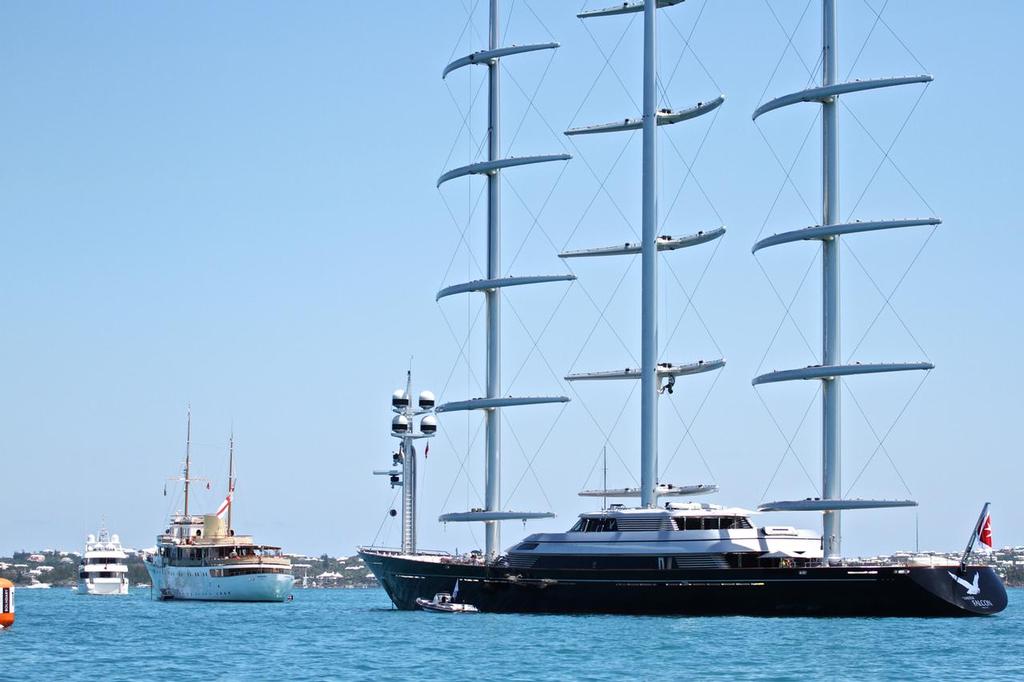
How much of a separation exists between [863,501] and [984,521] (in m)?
4.59

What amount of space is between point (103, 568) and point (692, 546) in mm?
98875

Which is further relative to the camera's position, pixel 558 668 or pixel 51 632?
pixel 51 632

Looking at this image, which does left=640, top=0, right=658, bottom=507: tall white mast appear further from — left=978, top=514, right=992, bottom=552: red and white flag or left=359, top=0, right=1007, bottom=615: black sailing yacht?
left=978, top=514, right=992, bottom=552: red and white flag

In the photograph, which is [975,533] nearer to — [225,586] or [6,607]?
[6,607]

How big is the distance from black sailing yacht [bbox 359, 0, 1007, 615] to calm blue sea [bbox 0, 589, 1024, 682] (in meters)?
1.25

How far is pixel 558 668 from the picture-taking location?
46.2 metres

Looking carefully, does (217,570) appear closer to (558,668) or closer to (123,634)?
(123,634)

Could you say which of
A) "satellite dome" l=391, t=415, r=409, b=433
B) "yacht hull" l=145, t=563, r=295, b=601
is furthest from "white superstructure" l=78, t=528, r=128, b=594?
"satellite dome" l=391, t=415, r=409, b=433

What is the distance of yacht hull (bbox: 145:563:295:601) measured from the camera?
109 m

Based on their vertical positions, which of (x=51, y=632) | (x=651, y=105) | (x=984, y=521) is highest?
(x=651, y=105)

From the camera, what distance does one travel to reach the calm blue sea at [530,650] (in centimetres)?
4547

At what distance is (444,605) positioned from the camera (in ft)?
242

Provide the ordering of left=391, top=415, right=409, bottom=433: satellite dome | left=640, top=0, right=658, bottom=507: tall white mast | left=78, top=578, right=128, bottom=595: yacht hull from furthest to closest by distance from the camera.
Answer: left=78, top=578, right=128, bottom=595: yacht hull
left=391, top=415, right=409, bottom=433: satellite dome
left=640, top=0, right=658, bottom=507: tall white mast

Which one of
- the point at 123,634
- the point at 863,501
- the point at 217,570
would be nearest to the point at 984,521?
the point at 863,501
